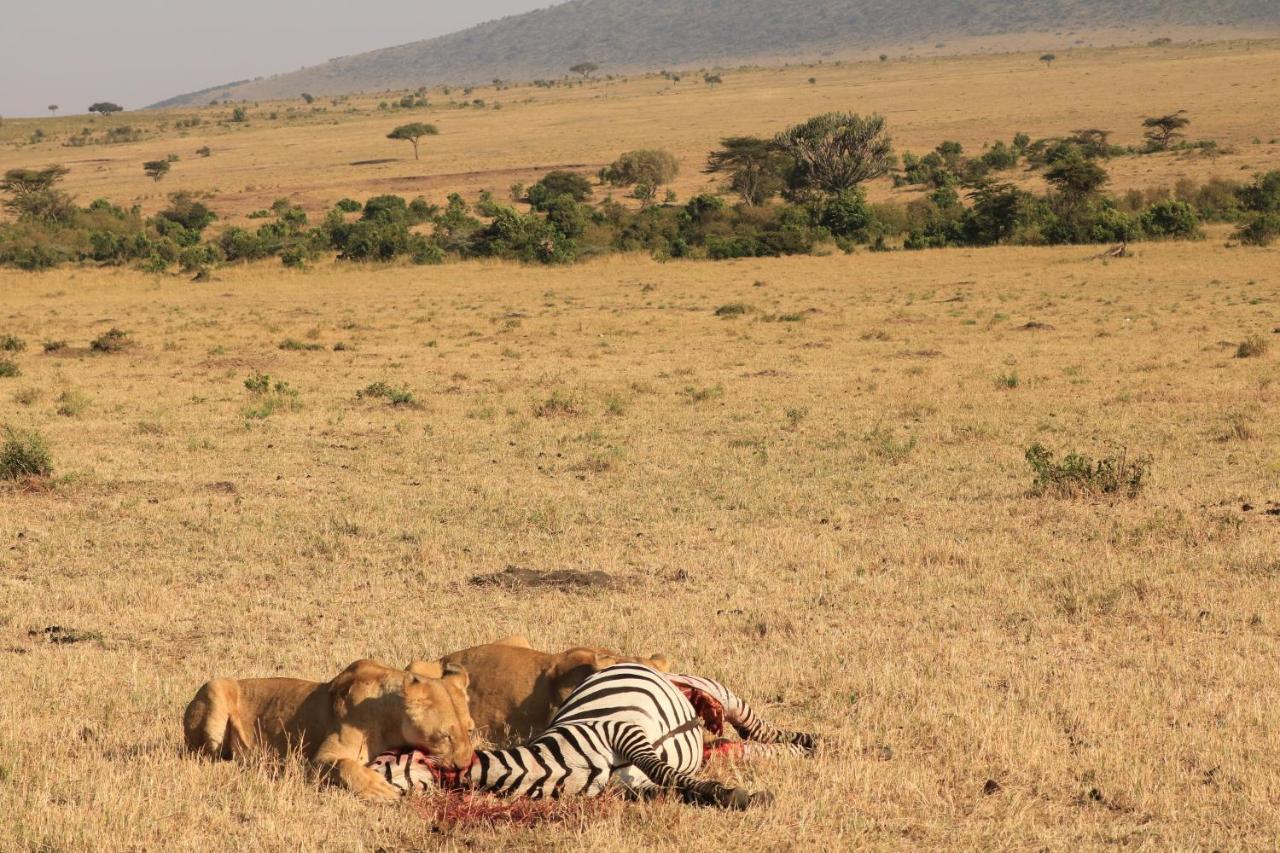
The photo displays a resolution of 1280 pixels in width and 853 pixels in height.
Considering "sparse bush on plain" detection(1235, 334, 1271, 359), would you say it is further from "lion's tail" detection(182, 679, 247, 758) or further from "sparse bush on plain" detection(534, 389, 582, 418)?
"lion's tail" detection(182, 679, 247, 758)

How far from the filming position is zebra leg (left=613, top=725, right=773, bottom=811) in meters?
4.90

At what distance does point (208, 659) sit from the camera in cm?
760

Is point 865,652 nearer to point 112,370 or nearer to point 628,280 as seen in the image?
point 112,370

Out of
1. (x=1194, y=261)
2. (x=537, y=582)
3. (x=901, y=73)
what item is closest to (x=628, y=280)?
(x=1194, y=261)

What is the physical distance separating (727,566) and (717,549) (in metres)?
0.55

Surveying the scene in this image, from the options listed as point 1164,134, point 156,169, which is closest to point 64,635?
point 1164,134

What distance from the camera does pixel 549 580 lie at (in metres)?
9.36

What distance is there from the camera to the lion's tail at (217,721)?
5.59m

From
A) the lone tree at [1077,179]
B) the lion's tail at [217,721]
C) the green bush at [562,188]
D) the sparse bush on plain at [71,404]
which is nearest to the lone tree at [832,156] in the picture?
the green bush at [562,188]

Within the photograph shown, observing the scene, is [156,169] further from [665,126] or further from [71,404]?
[71,404]

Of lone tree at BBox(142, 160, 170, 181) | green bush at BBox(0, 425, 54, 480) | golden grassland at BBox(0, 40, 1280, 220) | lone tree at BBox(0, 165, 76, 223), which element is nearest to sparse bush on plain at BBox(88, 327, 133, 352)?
green bush at BBox(0, 425, 54, 480)

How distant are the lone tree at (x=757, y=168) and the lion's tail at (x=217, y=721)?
5681 centimetres

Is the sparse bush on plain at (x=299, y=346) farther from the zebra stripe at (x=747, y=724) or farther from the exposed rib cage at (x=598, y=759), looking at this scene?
the exposed rib cage at (x=598, y=759)

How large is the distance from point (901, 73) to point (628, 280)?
5653 inches
